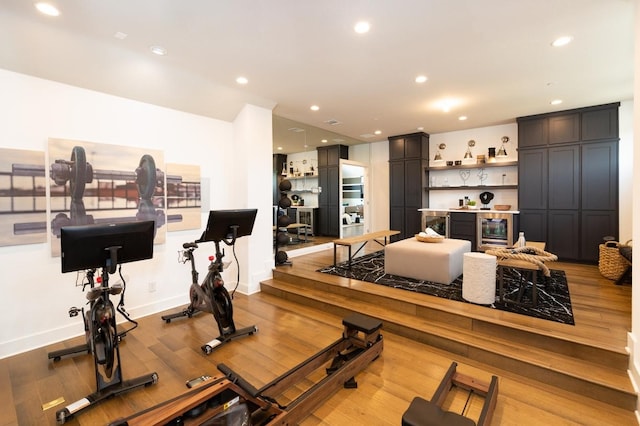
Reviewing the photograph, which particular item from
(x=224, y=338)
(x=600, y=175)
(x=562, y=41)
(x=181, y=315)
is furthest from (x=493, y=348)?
(x=600, y=175)

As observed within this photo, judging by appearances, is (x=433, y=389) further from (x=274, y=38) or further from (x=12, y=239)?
(x=12, y=239)

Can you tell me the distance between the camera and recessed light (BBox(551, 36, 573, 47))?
2.88 meters

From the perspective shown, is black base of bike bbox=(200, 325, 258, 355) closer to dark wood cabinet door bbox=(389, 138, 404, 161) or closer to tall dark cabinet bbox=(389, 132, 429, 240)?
tall dark cabinet bbox=(389, 132, 429, 240)

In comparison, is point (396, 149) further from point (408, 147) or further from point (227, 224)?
point (227, 224)

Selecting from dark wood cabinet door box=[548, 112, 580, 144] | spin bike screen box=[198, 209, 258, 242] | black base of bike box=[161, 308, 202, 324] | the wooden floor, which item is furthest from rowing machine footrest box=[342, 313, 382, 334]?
dark wood cabinet door box=[548, 112, 580, 144]

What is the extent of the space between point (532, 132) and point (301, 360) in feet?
19.7

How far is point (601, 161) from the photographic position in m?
5.04

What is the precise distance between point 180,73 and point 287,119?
7.67 feet

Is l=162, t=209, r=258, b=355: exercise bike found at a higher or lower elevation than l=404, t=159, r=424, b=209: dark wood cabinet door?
lower

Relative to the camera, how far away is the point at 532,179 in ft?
18.6

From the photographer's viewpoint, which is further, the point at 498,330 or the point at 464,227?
the point at 464,227

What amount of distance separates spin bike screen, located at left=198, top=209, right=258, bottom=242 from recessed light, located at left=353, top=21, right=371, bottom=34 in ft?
6.89

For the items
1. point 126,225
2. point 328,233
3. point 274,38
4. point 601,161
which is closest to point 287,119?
point 274,38

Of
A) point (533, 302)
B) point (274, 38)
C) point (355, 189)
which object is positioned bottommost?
point (533, 302)
